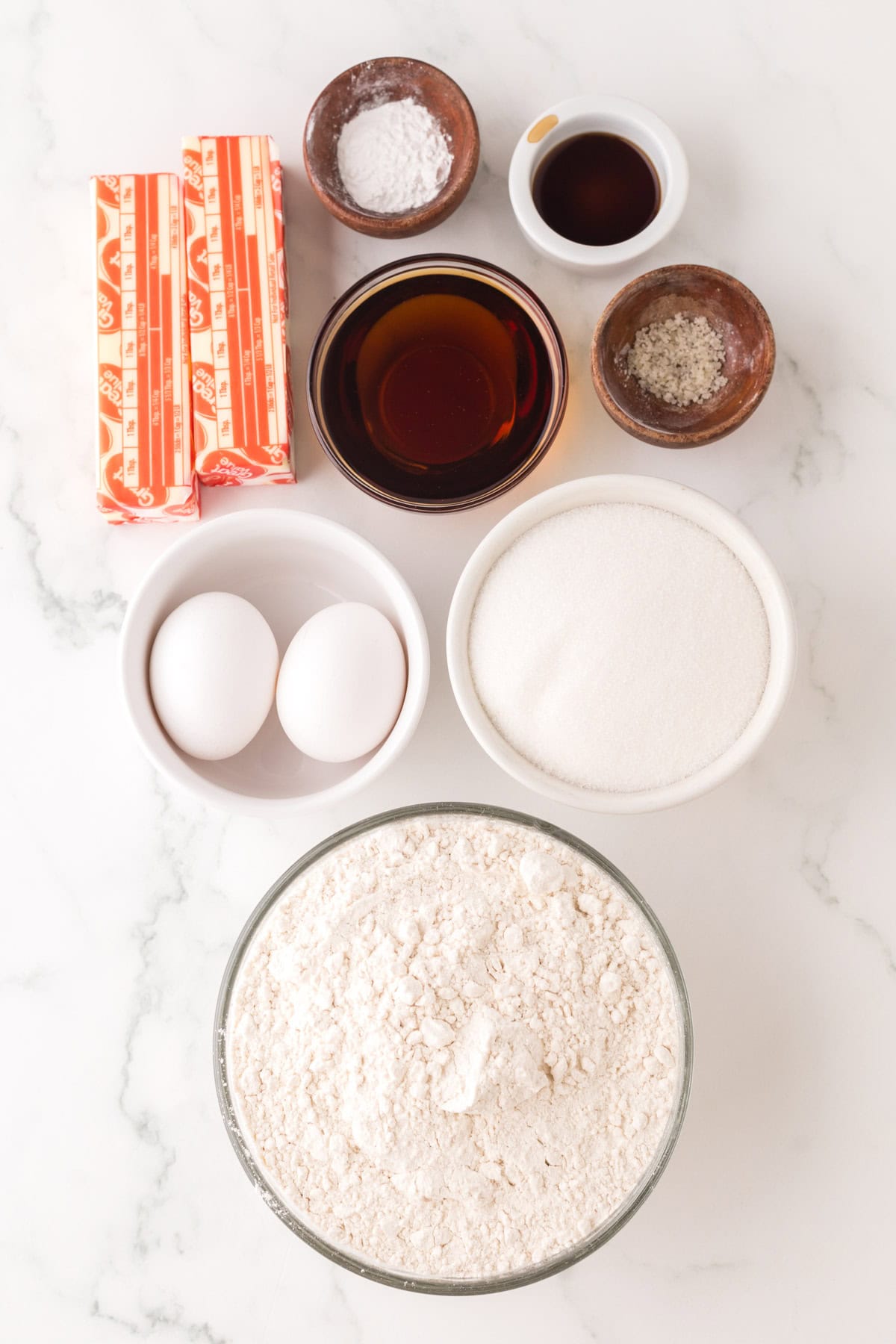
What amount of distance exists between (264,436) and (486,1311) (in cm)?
102

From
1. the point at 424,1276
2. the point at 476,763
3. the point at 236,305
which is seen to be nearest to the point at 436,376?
the point at 236,305

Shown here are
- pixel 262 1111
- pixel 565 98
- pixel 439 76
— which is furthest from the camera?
pixel 565 98

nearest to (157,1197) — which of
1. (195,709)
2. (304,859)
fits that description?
(304,859)

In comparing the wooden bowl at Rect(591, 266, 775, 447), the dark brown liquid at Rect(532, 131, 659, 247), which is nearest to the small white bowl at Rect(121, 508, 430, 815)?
the wooden bowl at Rect(591, 266, 775, 447)

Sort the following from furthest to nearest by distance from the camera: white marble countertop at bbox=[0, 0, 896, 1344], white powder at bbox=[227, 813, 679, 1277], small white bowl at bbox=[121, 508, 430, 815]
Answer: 1. white marble countertop at bbox=[0, 0, 896, 1344]
2. small white bowl at bbox=[121, 508, 430, 815]
3. white powder at bbox=[227, 813, 679, 1277]

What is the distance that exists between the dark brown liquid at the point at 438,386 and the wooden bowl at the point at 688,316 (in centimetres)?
8

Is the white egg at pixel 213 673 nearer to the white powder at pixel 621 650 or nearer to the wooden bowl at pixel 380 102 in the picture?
the white powder at pixel 621 650

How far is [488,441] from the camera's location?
3.44 ft

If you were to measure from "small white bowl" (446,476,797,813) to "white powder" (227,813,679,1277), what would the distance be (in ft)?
0.29

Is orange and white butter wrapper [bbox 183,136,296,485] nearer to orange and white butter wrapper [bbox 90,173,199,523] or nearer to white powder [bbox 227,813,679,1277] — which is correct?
orange and white butter wrapper [bbox 90,173,199,523]

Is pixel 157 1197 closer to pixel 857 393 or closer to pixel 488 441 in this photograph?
pixel 488 441

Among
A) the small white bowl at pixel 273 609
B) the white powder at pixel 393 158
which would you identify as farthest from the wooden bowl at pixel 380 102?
the small white bowl at pixel 273 609

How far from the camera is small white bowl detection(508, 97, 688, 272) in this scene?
1021mm

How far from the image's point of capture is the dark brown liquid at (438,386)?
3.40 ft
